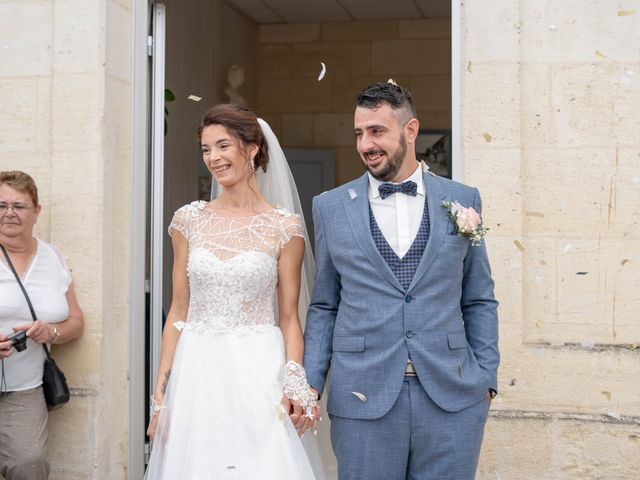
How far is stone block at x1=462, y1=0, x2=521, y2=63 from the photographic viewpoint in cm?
430

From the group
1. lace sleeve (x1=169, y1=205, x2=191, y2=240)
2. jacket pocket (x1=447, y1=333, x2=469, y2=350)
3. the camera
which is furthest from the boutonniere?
the camera

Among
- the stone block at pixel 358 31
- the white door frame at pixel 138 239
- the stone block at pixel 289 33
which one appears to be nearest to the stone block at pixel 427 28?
the stone block at pixel 358 31

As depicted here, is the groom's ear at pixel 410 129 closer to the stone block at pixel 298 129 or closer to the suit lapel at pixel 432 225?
the suit lapel at pixel 432 225

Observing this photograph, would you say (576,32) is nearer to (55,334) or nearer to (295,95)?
(55,334)

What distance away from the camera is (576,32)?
4.28m

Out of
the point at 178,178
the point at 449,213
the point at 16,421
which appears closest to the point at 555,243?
the point at 449,213

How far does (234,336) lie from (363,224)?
74 centimetres

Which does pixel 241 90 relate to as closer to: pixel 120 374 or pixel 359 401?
pixel 120 374

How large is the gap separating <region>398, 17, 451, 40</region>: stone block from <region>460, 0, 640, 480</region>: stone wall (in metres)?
4.64

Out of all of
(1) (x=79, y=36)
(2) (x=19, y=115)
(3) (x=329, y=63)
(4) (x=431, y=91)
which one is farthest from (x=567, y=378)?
(3) (x=329, y=63)

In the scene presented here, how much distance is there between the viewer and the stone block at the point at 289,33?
9.12 meters

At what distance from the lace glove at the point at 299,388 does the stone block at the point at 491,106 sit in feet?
5.25

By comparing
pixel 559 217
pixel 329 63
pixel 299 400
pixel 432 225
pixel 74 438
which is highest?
pixel 329 63

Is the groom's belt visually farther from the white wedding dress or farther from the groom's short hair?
the groom's short hair
